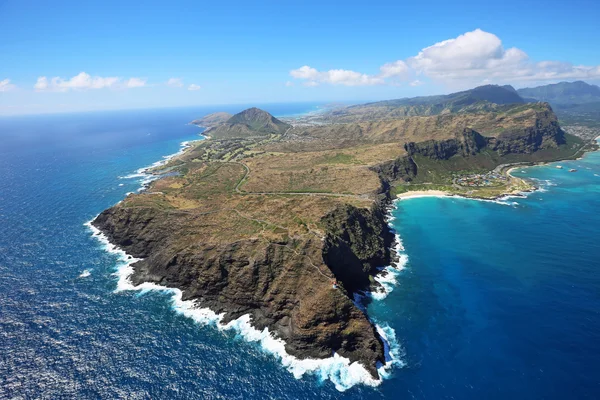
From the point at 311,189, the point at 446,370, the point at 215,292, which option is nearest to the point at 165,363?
the point at 215,292

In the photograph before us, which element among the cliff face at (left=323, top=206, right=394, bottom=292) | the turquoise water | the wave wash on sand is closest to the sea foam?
the wave wash on sand

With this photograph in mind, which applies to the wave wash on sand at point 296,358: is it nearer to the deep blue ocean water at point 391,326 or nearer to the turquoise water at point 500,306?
the deep blue ocean water at point 391,326

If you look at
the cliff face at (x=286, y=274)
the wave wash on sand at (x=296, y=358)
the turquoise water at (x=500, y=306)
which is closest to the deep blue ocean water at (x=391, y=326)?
the turquoise water at (x=500, y=306)

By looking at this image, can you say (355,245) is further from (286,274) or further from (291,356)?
(291,356)

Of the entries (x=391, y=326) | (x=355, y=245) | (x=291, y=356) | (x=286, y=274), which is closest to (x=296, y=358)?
(x=291, y=356)

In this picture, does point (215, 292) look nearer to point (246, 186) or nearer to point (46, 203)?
point (246, 186)
